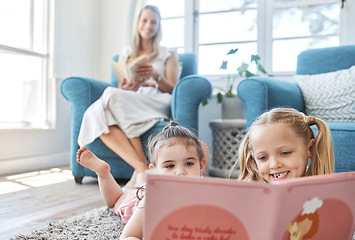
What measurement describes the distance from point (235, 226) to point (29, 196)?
146 centimetres

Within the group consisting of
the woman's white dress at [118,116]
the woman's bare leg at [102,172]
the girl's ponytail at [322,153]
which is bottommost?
the woman's bare leg at [102,172]

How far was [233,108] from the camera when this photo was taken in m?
2.35

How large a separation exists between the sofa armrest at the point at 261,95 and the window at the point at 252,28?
45.2 inches

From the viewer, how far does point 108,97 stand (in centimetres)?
189

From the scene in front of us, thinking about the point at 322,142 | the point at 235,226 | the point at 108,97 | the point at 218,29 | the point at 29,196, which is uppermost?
the point at 218,29

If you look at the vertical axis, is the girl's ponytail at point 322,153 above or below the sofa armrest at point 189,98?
below

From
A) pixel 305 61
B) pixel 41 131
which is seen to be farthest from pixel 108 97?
pixel 305 61

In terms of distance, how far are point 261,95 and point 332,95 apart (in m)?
0.44

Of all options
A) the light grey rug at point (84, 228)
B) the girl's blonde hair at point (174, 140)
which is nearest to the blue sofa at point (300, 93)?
the girl's blonde hair at point (174, 140)

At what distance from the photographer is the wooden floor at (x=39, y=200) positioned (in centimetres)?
121

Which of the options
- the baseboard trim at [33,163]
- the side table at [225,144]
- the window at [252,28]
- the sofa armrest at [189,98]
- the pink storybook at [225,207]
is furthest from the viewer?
the window at [252,28]

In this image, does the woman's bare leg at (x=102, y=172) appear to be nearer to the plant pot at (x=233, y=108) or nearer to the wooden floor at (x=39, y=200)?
the wooden floor at (x=39, y=200)

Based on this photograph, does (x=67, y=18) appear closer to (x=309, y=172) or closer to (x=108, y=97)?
(x=108, y=97)

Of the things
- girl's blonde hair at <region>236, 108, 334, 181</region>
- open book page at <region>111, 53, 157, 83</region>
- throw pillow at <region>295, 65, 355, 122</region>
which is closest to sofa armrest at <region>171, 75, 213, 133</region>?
open book page at <region>111, 53, 157, 83</region>
